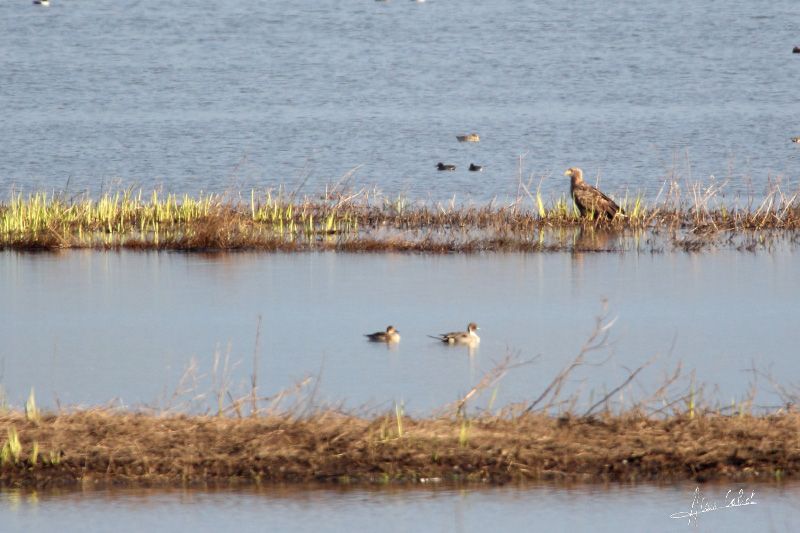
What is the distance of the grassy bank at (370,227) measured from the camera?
17469mm

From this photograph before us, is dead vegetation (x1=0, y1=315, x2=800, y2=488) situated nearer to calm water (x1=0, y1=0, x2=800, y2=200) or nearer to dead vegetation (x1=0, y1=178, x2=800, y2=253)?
dead vegetation (x1=0, y1=178, x2=800, y2=253)

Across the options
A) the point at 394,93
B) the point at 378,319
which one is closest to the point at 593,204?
the point at 378,319

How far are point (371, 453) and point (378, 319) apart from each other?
5.30m

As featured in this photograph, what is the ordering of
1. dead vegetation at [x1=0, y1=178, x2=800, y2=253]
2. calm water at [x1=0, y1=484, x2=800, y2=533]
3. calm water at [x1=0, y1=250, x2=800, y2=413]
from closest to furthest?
calm water at [x1=0, y1=484, x2=800, y2=533]
calm water at [x1=0, y1=250, x2=800, y2=413]
dead vegetation at [x1=0, y1=178, x2=800, y2=253]

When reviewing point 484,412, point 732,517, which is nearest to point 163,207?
point 484,412

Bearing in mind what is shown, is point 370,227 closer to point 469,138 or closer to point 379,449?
point 379,449

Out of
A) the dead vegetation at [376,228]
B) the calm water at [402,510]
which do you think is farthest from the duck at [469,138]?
the calm water at [402,510]

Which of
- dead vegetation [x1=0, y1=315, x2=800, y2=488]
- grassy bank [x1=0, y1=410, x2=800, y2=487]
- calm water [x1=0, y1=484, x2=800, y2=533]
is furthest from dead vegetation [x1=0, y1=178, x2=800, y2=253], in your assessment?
calm water [x1=0, y1=484, x2=800, y2=533]

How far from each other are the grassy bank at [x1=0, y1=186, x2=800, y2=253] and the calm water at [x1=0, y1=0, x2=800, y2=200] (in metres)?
2.13

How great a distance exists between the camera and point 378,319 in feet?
42.7

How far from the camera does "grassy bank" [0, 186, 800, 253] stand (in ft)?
57.3

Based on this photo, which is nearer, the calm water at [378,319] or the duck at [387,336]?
the calm water at [378,319]
